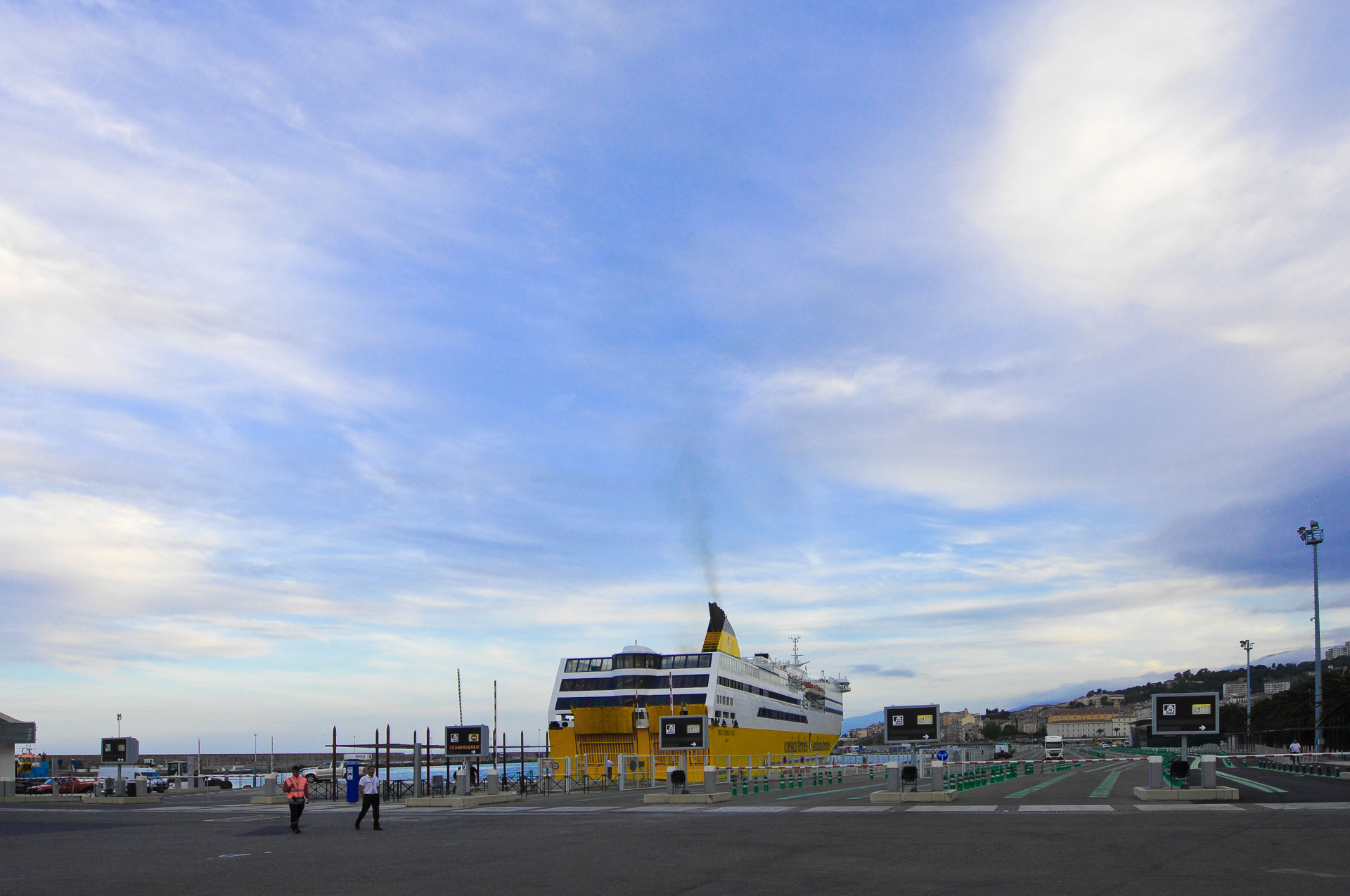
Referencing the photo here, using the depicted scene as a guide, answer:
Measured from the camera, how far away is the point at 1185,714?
29.8 meters

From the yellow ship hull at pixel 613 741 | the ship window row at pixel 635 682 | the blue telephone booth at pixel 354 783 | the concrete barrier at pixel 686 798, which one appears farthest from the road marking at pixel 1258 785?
the blue telephone booth at pixel 354 783

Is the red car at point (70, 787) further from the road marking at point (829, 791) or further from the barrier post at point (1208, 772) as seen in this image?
the barrier post at point (1208, 772)

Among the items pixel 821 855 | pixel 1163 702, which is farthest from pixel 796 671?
pixel 821 855

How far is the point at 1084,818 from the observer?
→ 22422 mm

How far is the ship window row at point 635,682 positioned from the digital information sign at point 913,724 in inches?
1104

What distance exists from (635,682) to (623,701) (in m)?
1.41

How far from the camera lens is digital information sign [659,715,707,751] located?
37875 mm

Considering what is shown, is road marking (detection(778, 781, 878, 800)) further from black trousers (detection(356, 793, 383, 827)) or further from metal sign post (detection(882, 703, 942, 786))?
black trousers (detection(356, 793, 383, 827))

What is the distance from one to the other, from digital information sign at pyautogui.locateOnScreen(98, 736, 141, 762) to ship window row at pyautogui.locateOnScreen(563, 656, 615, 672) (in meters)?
24.8

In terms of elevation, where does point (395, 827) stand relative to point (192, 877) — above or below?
below

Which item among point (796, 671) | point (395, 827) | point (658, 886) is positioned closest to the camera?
point (658, 886)

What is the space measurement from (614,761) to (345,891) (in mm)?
47807

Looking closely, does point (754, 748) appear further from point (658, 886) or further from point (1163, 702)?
point (658, 886)

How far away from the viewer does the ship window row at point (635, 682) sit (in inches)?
2368
